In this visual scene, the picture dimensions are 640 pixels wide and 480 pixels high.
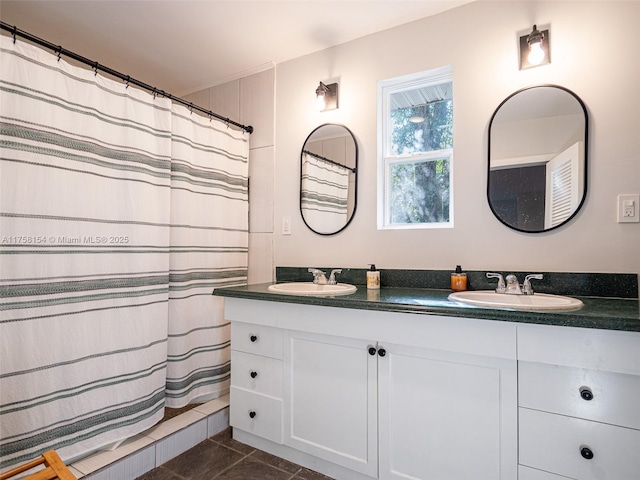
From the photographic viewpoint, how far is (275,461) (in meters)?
1.80

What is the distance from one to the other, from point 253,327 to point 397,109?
1514mm

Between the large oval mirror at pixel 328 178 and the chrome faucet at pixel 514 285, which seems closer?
the chrome faucet at pixel 514 285

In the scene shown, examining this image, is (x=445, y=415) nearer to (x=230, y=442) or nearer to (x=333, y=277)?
(x=333, y=277)

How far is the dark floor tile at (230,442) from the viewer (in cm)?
190

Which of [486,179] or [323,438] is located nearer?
[323,438]

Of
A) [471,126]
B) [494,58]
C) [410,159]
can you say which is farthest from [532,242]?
[494,58]

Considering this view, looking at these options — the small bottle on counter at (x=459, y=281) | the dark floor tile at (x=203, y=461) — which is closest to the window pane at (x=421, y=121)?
the small bottle on counter at (x=459, y=281)

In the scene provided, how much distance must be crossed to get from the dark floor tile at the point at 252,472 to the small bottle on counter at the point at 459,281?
1.18 m

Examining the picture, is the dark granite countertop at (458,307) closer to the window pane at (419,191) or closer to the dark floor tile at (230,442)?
the window pane at (419,191)

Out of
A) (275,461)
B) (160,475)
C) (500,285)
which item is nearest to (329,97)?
(500,285)

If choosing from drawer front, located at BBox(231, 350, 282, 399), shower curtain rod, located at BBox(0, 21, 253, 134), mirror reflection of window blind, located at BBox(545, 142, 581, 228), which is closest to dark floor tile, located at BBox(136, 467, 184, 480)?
drawer front, located at BBox(231, 350, 282, 399)

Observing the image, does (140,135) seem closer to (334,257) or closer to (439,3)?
(334,257)

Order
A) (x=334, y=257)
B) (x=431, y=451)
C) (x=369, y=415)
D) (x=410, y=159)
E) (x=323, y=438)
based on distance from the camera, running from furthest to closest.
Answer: (x=334, y=257) < (x=410, y=159) < (x=323, y=438) < (x=369, y=415) < (x=431, y=451)

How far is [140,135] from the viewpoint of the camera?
1.85 metres
